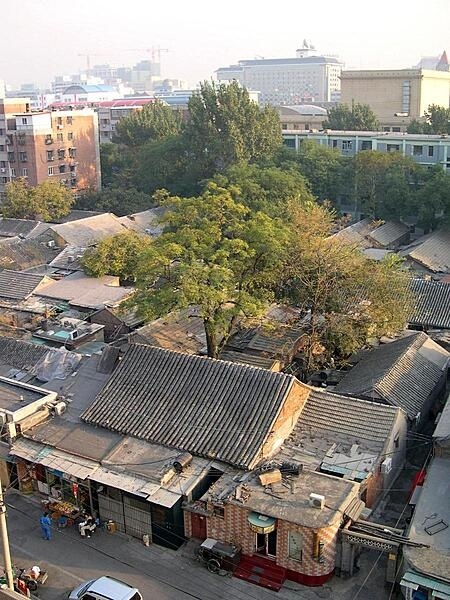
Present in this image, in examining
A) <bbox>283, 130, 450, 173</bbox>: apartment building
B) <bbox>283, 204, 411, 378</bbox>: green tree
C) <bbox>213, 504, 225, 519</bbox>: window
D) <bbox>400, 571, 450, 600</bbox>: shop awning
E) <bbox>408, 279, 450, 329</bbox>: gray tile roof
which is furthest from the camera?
<bbox>283, 130, 450, 173</bbox>: apartment building

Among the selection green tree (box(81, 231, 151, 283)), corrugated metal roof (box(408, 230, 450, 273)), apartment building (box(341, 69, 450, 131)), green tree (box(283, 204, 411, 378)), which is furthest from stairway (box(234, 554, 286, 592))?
apartment building (box(341, 69, 450, 131))

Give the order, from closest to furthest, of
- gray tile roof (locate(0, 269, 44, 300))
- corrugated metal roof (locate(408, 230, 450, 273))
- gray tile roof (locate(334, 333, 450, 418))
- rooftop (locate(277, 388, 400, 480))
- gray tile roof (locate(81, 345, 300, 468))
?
1. rooftop (locate(277, 388, 400, 480))
2. gray tile roof (locate(81, 345, 300, 468))
3. gray tile roof (locate(334, 333, 450, 418))
4. gray tile roof (locate(0, 269, 44, 300))
5. corrugated metal roof (locate(408, 230, 450, 273))

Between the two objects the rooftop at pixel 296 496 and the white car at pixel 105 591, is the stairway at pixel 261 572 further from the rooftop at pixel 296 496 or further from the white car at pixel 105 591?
the white car at pixel 105 591

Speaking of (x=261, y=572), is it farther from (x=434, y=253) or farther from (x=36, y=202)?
(x=36, y=202)

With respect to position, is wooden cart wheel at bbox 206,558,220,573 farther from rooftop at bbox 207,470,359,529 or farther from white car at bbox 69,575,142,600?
white car at bbox 69,575,142,600

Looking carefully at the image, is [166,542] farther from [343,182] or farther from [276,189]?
[343,182]

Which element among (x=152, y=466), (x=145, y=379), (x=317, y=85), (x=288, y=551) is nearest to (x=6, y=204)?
(x=145, y=379)
